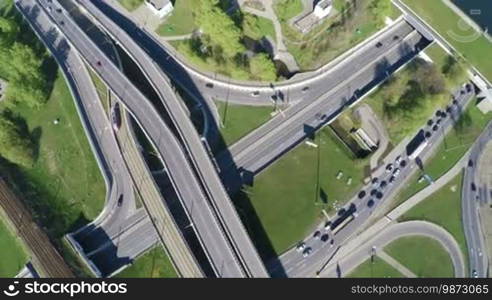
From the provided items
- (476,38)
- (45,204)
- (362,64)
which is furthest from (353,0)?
(45,204)

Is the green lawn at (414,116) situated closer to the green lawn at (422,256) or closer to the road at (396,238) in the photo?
the road at (396,238)

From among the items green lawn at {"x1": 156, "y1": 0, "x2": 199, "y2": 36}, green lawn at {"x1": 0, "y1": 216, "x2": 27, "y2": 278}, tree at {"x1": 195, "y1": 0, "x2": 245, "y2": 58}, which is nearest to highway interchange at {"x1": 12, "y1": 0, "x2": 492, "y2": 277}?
green lawn at {"x1": 156, "y1": 0, "x2": 199, "y2": 36}

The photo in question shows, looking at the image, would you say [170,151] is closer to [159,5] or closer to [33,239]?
[33,239]

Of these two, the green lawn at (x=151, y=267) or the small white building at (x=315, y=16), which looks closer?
the green lawn at (x=151, y=267)

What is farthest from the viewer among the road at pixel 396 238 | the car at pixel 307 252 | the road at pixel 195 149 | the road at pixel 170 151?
the car at pixel 307 252

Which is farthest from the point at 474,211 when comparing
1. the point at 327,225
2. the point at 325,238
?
the point at 325,238

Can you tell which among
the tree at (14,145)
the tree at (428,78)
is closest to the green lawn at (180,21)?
the tree at (14,145)

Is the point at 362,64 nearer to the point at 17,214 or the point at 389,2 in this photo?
the point at 389,2
